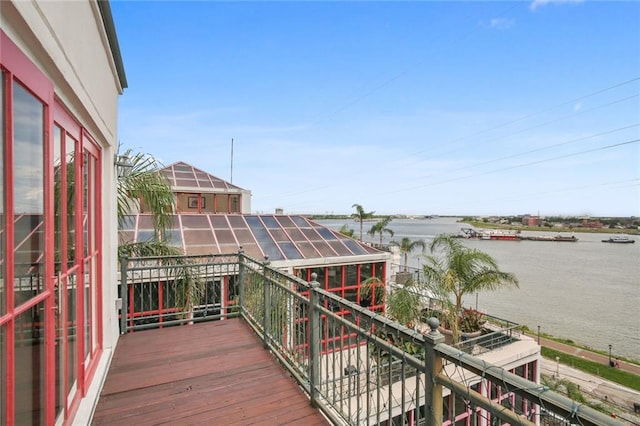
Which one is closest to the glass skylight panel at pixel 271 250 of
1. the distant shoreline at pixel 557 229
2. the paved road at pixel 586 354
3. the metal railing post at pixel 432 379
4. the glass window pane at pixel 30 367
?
the glass window pane at pixel 30 367

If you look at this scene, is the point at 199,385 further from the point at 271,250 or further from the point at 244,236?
the point at 244,236

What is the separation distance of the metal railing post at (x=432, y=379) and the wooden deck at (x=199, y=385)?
1.27m

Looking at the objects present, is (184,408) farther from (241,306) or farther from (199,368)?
(241,306)

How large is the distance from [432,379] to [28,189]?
2112mm

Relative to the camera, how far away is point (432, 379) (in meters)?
1.60

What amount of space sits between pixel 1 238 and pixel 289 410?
7.79 feet

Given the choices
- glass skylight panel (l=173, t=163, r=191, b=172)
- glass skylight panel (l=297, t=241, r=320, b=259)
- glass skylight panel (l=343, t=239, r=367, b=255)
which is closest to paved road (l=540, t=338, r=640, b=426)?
glass skylight panel (l=343, t=239, r=367, b=255)

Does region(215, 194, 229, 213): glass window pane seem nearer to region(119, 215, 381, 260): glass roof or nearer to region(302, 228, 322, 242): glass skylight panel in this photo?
region(119, 215, 381, 260): glass roof

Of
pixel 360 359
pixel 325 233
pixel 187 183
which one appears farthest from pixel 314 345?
pixel 187 183

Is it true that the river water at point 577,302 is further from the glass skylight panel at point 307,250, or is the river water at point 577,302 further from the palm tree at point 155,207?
the palm tree at point 155,207

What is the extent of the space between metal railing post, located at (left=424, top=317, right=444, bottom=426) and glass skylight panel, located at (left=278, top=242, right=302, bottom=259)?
8.70 m

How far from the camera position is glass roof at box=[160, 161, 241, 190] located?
1869 cm

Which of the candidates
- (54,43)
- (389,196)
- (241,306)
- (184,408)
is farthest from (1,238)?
(389,196)

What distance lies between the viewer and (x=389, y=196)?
2549 inches
